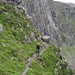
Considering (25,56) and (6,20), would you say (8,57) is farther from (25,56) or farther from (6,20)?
(6,20)

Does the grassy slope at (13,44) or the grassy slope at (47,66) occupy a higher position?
the grassy slope at (13,44)

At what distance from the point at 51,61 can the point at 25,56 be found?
8493 mm

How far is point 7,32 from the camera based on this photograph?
1100 inches

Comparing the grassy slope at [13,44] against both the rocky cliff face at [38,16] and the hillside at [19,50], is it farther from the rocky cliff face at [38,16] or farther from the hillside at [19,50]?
the rocky cliff face at [38,16]

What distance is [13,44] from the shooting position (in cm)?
2547

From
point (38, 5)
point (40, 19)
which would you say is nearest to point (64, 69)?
point (40, 19)

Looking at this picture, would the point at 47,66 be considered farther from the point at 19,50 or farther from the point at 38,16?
the point at 38,16

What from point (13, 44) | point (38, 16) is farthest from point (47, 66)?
point (38, 16)

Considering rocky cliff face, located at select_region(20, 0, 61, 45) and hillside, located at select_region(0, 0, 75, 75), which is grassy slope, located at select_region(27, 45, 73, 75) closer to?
hillside, located at select_region(0, 0, 75, 75)

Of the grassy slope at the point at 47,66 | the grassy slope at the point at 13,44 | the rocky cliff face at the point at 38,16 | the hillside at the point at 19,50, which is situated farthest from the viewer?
the rocky cliff face at the point at 38,16

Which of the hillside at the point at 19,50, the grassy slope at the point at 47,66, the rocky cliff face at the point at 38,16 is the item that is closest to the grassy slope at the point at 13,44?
the hillside at the point at 19,50

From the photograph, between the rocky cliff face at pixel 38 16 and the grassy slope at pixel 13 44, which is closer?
the grassy slope at pixel 13 44

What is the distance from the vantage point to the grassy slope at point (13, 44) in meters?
20.2

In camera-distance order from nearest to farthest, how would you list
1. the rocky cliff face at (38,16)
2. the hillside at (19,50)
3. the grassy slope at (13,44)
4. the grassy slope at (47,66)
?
the grassy slope at (13,44)
the hillside at (19,50)
the grassy slope at (47,66)
the rocky cliff face at (38,16)
